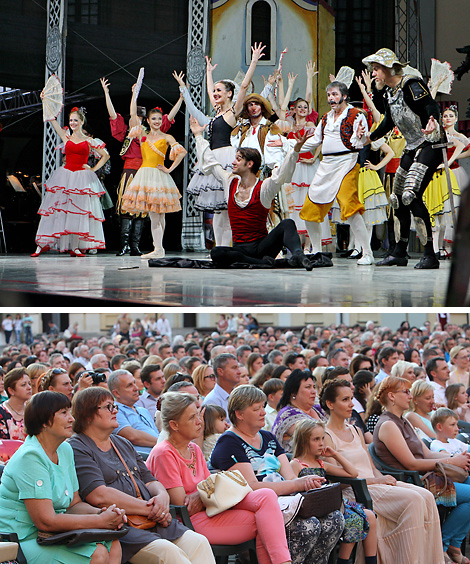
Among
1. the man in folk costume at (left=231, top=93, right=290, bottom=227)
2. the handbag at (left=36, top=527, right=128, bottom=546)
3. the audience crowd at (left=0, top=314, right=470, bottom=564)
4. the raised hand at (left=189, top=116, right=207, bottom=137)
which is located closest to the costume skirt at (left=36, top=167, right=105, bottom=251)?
the raised hand at (left=189, top=116, right=207, bottom=137)

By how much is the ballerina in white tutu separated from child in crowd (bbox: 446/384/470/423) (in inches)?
170

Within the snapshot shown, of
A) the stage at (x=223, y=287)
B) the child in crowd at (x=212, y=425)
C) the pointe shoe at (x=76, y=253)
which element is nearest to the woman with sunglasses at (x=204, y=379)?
the stage at (x=223, y=287)

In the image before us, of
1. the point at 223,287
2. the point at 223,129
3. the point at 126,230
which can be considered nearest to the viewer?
the point at 223,287

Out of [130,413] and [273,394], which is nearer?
[130,413]

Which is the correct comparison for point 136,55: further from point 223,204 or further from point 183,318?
point 183,318

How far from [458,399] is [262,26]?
23.8ft

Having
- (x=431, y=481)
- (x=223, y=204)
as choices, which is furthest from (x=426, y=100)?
(x=431, y=481)

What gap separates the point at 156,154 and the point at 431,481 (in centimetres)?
498

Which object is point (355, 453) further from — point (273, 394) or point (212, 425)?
point (273, 394)

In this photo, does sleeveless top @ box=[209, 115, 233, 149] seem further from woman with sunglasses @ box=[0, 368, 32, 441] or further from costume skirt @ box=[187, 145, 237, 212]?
woman with sunglasses @ box=[0, 368, 32, 441]

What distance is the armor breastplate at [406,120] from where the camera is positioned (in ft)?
19.0

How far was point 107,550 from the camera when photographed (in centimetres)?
267

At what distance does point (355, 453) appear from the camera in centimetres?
373

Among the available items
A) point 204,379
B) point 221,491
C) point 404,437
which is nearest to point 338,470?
point 404,437
